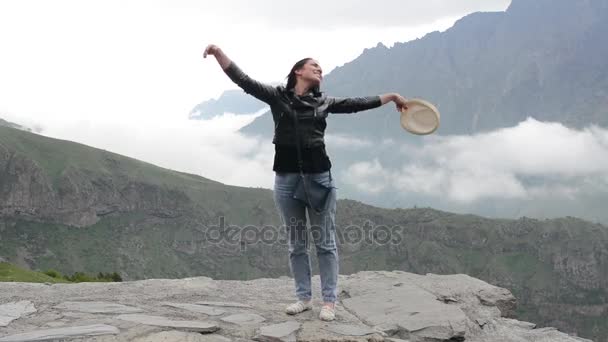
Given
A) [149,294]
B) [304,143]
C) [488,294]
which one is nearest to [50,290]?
[149,294]

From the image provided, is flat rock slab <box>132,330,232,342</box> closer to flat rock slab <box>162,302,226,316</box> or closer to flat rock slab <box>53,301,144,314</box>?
flat rock slab <box>162,302,226,316</box>

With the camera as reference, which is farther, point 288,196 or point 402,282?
point 402,282

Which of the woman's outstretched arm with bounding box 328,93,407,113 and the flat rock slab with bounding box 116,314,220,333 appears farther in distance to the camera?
the woman's outstretched arm with bounding box 328,93,407,113

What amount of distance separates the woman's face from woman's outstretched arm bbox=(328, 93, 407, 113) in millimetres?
356

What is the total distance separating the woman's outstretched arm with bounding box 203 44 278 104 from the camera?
7617 mm

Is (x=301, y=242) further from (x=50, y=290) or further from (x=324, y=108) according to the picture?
(x=50, y=290)

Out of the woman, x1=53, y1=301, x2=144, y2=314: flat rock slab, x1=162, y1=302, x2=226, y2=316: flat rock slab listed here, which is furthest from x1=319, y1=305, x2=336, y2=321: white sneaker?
x1=53, y1=301, x2=144, y2=314: flat rock slab

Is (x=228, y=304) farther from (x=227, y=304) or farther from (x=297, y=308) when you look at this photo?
(x=297, y=308)

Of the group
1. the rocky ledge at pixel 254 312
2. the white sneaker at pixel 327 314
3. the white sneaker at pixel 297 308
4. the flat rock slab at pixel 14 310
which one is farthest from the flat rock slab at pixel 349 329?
the flat rock slab at pixel 14 310

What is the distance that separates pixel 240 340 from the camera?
22.6 feet

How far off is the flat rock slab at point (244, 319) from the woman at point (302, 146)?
0.51m

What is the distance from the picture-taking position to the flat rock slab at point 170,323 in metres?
6.98

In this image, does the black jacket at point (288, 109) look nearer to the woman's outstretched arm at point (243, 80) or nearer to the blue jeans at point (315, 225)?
the woman's outstretched arm at point (243, 80)

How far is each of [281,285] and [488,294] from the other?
423 cm
